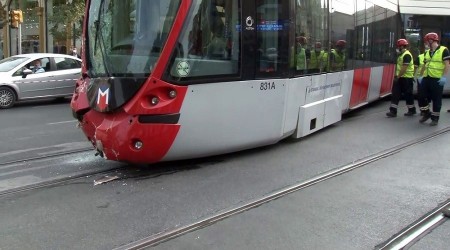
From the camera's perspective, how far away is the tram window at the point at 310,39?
296 inches

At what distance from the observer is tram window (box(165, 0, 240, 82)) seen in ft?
19.3

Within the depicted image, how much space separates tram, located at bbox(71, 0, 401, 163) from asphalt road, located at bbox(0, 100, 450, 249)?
432 mm

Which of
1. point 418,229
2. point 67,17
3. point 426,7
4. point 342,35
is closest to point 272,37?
point 418,229

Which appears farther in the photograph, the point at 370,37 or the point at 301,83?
the point at 370,37

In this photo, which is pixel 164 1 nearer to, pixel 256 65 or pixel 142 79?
pixel 142 79

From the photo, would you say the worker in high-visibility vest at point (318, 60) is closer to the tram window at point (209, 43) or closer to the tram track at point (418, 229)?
the tram window at point (209, 43)

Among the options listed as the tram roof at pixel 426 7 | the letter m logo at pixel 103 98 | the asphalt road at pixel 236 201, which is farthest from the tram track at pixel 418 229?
the tram roof at pixel 426 7

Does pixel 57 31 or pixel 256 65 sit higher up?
pixel 57 31

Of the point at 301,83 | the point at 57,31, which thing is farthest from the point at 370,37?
the point at 57,31

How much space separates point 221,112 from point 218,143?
450 mm

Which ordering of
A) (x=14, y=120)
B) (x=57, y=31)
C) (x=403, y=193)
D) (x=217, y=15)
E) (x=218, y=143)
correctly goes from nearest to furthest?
(x=403, y=193)
(x=217, y=15)
(x=218, y=143)
(x=14, y=120)
(x=57, y=31)

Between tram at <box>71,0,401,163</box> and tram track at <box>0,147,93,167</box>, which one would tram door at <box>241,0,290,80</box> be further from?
tram track at <box>0,147,93,167</box>

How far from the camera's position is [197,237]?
4.20 metres

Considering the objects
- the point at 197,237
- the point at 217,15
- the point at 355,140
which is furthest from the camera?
the point at 355,140
